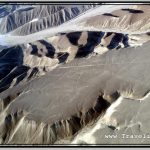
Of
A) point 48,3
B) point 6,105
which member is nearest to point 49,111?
point 6,105

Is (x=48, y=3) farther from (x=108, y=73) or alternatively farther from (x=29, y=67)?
(x=108, y=73)

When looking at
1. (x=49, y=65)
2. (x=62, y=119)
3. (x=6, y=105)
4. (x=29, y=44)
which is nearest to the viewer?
(x=62, y=119)

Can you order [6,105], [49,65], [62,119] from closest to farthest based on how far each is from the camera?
1. [62,119]
2. [6,105]
3. [49,65]

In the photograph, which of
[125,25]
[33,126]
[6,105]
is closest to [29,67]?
[6,105]

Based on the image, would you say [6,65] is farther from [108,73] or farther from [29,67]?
[108,73]

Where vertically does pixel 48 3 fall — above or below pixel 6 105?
above

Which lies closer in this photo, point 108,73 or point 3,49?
point 108,73

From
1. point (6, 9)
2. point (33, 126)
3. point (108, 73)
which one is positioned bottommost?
point (33, 126)
